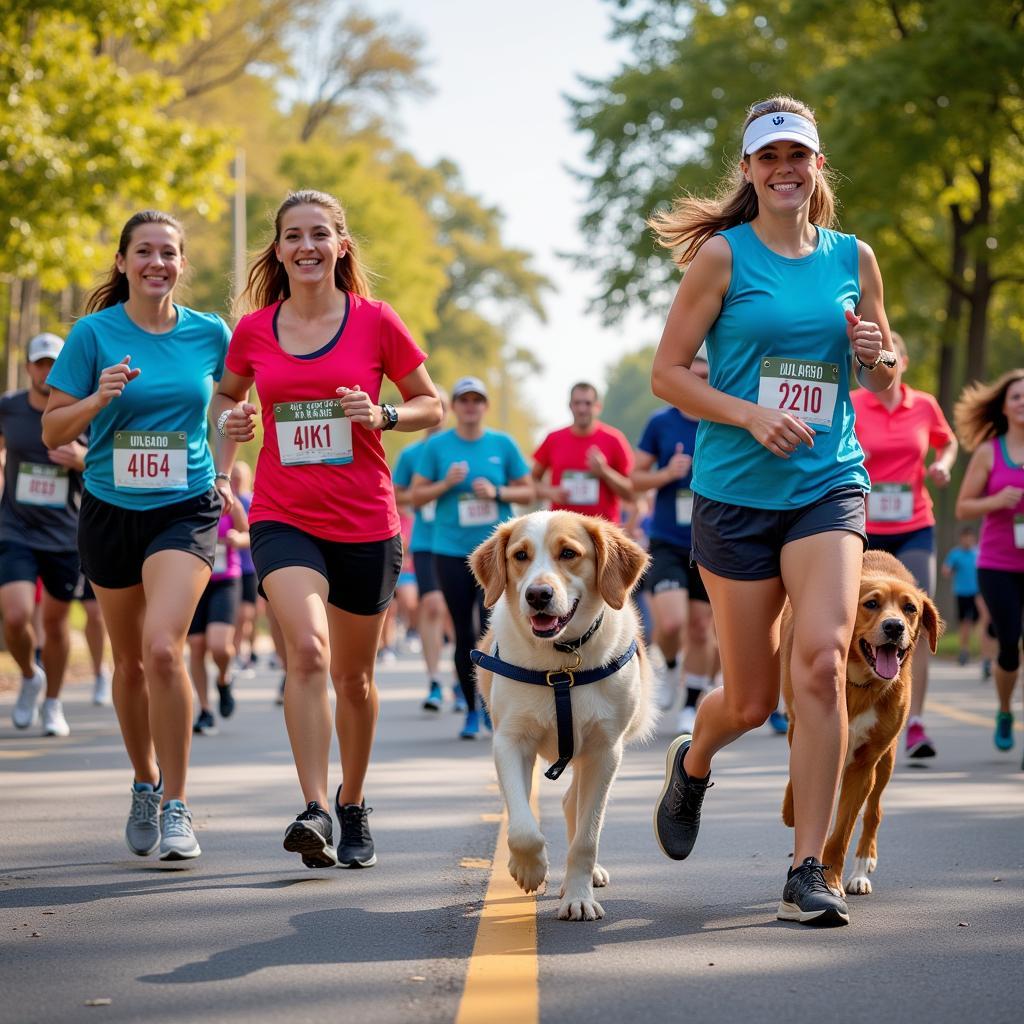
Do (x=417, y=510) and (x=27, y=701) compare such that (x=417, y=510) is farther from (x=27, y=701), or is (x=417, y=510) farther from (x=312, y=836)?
(x=312, y=836)

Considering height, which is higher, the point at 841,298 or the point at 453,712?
the point at 841,298

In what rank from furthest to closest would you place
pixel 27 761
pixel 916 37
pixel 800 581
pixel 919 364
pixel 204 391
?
pixel 919 364 → pixel 916 37 → pixel 27 761 → pixel 204 391 → pixel 800 581

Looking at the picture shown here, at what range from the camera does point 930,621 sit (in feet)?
22.2

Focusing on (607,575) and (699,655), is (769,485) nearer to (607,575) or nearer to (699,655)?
(607,575)

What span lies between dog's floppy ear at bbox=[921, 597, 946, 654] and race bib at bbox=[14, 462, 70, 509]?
266 inches

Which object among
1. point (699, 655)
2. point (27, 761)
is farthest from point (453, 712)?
point (27, 761)

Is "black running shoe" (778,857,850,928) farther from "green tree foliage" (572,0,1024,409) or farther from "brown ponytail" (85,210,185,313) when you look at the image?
"green tree foliage" (572,0,1024,409)

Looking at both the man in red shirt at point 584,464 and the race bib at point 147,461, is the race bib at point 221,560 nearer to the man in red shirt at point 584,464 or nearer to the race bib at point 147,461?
the man in red shirt at point 584,464

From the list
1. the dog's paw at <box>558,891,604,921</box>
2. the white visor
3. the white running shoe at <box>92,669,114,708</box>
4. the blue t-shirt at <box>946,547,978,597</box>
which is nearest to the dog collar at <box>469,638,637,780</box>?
the dog's paw at <box>558,891,604,921</box>

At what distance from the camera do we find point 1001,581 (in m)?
10.6

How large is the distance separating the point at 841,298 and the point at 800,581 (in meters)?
0.93

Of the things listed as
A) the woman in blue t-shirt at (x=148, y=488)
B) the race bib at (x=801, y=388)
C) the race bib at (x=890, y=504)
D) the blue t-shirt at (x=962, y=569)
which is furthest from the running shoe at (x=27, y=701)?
the blue t-shirt at (x=962, y=569)

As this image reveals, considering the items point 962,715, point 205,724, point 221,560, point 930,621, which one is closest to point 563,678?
point 930,621

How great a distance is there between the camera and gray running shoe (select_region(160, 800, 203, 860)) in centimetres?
661
